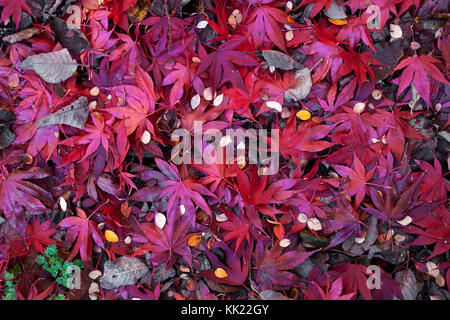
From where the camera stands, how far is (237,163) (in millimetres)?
761

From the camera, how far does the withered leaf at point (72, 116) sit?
2.51ft

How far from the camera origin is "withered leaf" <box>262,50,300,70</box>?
0.74 m

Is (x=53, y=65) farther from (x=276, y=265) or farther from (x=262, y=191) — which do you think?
(x=276, y=265)

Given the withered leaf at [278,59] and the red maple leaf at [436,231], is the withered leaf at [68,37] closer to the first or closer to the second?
the withered leaf at [278,59]

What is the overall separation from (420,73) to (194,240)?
70 centimetres

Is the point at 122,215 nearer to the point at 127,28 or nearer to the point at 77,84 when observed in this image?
the point at 77,84

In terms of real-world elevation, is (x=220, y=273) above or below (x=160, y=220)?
below

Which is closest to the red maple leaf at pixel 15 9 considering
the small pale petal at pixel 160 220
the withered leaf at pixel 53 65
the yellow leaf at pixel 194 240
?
the withered leaf at pixel 53 65

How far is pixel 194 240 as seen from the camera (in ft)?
2.62

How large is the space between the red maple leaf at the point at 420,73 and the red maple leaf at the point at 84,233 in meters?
0.86

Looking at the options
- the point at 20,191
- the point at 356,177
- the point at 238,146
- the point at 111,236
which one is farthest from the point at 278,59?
the point at 20,191

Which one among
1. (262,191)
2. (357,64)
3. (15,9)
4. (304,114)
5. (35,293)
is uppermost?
(15,9)
